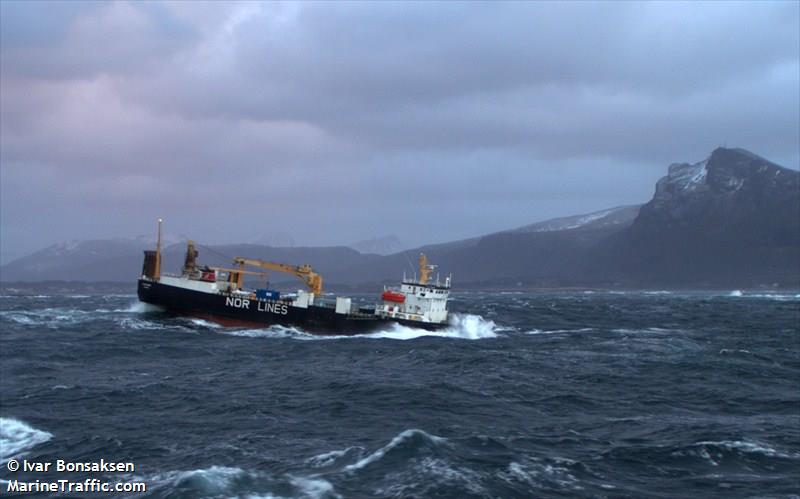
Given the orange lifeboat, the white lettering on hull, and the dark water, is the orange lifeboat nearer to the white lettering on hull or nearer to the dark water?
the white lettering on hull

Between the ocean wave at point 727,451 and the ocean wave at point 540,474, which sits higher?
the ocean wave at point 727,451

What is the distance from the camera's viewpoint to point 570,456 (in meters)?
24.1

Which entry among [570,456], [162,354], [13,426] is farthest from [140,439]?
[162,354]

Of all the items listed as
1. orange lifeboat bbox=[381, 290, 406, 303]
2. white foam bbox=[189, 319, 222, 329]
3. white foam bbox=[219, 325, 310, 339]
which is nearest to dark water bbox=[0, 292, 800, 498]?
white foam bbox=[219, 325, 310, 339]

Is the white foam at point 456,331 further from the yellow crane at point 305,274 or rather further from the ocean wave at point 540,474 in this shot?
the ocean wave at point 540,474

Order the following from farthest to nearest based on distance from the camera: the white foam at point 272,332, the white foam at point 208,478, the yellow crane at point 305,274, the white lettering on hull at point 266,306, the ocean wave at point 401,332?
the yellow crane at point 305,274 < the white lettering on hull at point 266,306 < the ocean wave at point 401,332 < the white foam at point 272,332 < the white foam at point 208,478

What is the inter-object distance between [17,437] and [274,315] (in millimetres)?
44248

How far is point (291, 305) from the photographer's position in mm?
70125

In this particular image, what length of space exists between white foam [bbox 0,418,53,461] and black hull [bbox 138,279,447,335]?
4142 cm

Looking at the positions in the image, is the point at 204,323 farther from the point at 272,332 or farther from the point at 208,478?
the point at 208,478

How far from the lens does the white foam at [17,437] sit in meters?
24.3

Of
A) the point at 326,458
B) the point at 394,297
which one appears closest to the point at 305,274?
the point at 394,297

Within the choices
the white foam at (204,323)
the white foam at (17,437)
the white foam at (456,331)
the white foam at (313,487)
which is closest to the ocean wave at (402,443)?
the white foam at (313,487)

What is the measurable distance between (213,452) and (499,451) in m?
9.63
